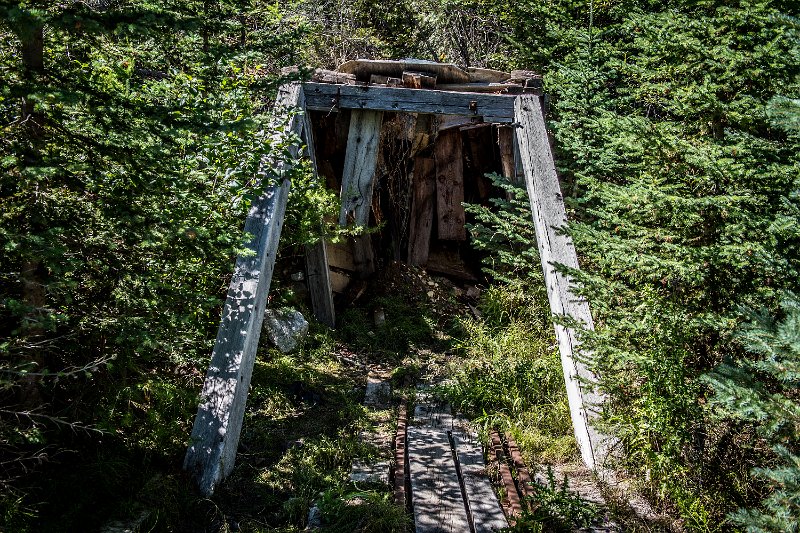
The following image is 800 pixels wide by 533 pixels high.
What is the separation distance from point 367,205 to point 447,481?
4.12 m

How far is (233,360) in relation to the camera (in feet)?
14.8

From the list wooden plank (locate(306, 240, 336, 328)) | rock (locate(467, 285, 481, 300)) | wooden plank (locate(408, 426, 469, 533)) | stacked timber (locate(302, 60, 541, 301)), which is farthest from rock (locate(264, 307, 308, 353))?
rock (locate(467, 285, 481, 300))

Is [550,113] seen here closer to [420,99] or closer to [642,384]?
[420,99]

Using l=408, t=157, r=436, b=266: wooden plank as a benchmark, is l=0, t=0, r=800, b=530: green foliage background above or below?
below

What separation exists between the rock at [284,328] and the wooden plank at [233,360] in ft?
4.89

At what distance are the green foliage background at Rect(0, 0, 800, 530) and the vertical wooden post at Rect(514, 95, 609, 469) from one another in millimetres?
208

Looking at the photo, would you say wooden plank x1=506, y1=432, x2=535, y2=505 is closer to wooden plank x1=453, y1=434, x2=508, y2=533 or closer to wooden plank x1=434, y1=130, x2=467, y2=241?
wooden plank x1=453, y1=434, x2=508, y2=533

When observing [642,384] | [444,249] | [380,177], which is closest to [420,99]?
[380,177]

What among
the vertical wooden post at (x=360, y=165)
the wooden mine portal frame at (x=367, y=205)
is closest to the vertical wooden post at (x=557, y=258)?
the wooden mine portal frame at (x=367, y=205)

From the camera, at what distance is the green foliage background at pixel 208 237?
11.5ft

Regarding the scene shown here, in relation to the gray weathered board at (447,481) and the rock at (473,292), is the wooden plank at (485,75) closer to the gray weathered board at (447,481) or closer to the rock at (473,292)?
the rock at (473,292)

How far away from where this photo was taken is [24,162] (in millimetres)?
3309

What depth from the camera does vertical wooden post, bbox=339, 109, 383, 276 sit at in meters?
7.53

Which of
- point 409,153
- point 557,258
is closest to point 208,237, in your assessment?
point 557,258
